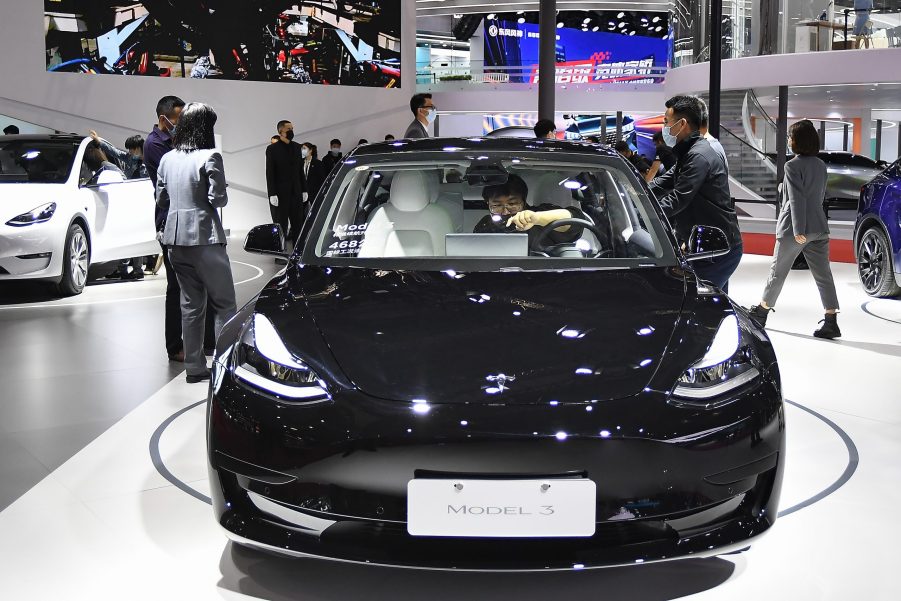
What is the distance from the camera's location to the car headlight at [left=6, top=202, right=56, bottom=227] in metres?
7.57

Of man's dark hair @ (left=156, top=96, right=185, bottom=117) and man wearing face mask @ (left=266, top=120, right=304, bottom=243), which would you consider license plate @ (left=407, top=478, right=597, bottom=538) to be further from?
man wearing face mask @ (left=266, top=120, right=304, bottom=243)

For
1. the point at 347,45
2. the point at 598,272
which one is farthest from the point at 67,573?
the point at 347,45

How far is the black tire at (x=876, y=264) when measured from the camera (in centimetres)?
783

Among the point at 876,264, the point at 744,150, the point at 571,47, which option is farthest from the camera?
the point at 571,47

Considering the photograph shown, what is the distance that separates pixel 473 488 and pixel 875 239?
272 inches

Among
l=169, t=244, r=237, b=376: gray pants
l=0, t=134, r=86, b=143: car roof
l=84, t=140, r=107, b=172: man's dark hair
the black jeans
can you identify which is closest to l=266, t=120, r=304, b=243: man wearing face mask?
l=84, t=140, r=107, b=172: man's dark hair

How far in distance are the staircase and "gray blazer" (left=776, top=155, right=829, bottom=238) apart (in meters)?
11.2

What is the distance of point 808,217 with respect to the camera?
250 inches

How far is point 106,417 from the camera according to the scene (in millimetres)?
4488

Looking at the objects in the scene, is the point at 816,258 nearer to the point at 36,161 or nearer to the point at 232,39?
the point at 36,161

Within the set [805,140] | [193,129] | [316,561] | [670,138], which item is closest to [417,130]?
[670,138]

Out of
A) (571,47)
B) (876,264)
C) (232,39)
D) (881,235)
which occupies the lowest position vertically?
(876,264)

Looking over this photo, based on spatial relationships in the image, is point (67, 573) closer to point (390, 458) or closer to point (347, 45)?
point (390, 458)

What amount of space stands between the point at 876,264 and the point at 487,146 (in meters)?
5.74
